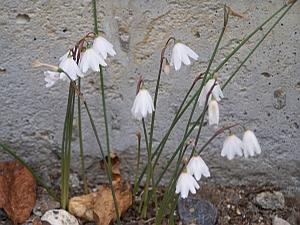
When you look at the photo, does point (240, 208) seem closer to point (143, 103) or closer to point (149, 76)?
point (149, 76)

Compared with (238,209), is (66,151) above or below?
above

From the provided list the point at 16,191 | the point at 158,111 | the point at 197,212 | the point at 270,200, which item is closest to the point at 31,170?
A: the point at 16,191

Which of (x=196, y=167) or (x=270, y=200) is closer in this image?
(x=196, y=167)

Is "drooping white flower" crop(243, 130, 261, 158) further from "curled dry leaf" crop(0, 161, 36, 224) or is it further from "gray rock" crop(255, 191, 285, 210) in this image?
"curled dry leaf" crop(0, 161, 36, 224)

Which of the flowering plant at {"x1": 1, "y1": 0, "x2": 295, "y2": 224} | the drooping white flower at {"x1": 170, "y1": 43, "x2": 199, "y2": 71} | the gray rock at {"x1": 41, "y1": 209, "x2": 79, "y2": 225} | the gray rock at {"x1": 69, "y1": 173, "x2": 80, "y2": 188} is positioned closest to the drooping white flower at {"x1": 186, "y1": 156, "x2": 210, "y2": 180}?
the flowering plant at {"x1": 1, "y1": 0, "x2": 295, "y2": 224}

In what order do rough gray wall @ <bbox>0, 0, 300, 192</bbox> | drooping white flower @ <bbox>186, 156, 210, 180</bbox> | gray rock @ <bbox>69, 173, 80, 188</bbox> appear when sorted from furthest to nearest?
gray rock @ <bbox>69, 173, 80, 188</bbox>, rough gray wall @ <bbox>0, 0, 300, 192</bbox>, drooping white flower @ <bbox>186, 156, 210, 180</bbox>

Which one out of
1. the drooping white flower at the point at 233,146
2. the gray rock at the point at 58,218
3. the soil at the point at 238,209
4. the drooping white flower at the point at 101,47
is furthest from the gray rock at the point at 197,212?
the drooping white flower at the point at 101,47
